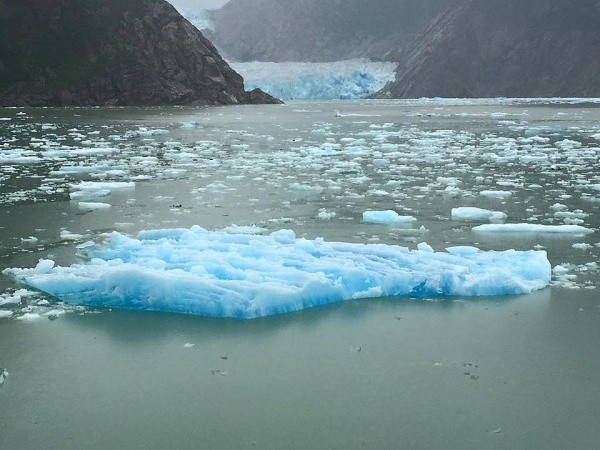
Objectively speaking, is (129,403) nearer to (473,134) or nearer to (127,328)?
(127,328)

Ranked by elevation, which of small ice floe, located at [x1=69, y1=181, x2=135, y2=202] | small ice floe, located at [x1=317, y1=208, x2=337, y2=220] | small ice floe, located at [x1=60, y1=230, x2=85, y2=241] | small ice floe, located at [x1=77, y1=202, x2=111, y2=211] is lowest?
small ice floe, located at [x1=69, y1=181, x2=135, y2=202]

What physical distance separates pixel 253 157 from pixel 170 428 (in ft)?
43.1

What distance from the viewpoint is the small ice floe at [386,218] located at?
29.2 feet

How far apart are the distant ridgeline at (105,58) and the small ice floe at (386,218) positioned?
1897 inches

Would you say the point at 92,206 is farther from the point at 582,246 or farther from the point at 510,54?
the point at 510,54

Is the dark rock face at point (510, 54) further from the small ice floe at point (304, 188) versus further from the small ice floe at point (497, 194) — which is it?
the small ice floe at point (497, 194)

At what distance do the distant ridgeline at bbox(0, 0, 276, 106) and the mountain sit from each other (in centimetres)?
8472

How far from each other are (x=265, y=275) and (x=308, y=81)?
271ft

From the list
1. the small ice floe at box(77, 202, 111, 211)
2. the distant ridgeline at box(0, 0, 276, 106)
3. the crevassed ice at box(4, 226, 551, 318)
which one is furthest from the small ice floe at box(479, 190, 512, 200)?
the distant ridgeline at box(0, 0, 276, 106)

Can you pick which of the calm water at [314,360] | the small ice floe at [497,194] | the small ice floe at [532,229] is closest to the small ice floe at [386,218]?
the calm water at [314,360]

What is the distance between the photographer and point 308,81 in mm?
86625

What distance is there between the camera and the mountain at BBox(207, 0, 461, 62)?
5851 inches

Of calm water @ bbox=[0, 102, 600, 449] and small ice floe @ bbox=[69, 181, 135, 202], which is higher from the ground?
calm water @ bbox=[0, 102, 600, 449]

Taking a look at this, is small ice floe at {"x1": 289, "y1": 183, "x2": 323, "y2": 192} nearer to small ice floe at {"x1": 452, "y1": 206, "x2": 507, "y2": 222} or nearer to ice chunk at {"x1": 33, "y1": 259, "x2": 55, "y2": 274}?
small ice floe at {"x1": 452, "y1": 206, "x2": 507, "y2": 222}
